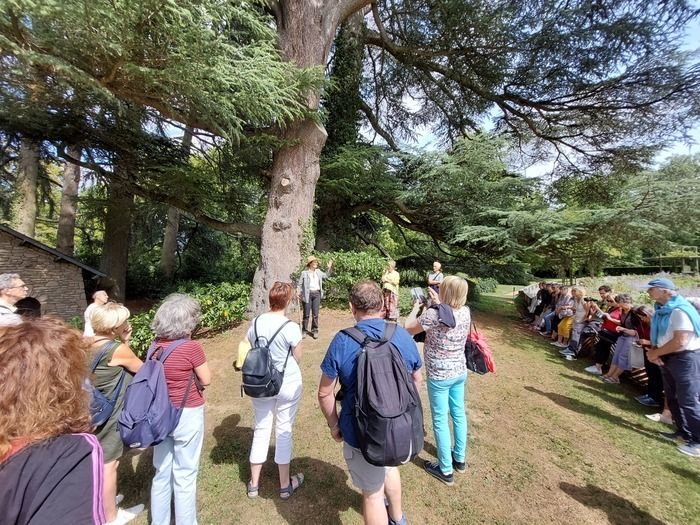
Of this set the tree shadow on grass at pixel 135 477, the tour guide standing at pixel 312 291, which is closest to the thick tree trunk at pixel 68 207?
the tour guide standing at pixel 312 291

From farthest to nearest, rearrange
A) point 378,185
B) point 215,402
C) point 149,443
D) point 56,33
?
point 378,185
point 215,402
point 56,33
point 149,443

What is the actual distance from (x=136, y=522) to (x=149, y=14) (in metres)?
5.71

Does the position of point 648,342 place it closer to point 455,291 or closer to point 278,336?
point 455,291

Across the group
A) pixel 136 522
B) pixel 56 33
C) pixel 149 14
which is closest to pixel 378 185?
pixel 149 14

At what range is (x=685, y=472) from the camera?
3.12 meters

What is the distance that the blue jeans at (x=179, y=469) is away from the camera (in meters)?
2.20

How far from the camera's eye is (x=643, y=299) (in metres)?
11.9

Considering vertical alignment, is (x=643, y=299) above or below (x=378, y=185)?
below

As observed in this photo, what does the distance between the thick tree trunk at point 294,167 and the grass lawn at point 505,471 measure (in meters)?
3.95

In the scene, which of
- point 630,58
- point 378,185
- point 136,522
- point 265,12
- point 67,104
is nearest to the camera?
point 136,522

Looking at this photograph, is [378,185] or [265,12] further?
[378,185]

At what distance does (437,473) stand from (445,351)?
132 cm

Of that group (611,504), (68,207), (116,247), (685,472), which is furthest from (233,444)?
(116,247)

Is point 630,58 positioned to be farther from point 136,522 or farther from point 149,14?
point 136,522
